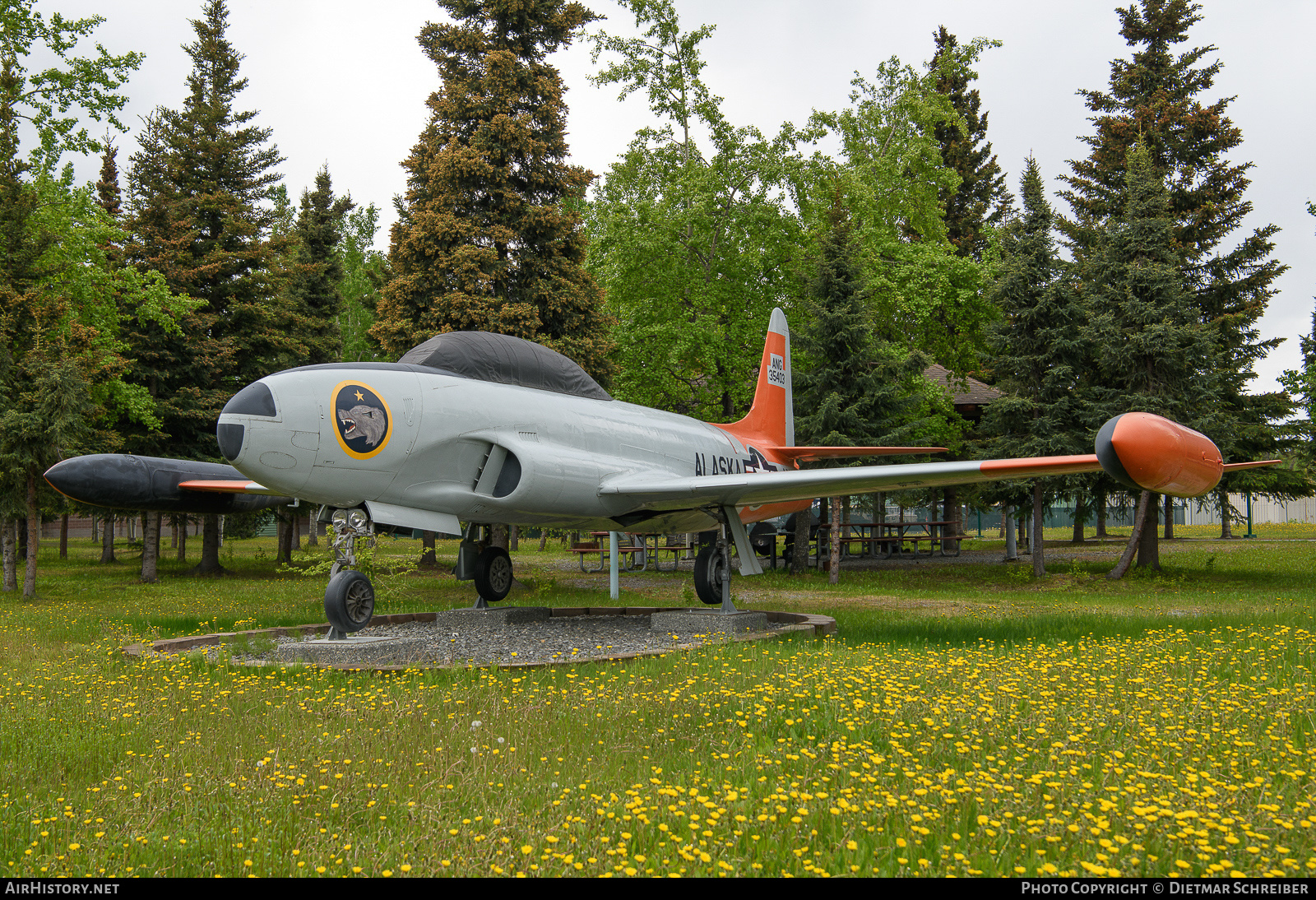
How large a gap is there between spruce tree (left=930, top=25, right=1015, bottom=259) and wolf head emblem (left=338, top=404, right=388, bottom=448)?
122 feet

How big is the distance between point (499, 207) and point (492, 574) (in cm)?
1065

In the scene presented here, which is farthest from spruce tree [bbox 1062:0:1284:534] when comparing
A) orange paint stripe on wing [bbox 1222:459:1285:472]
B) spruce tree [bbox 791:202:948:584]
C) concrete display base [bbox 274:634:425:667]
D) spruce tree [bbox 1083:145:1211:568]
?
concrete display base [bbox 274:634:425:667]

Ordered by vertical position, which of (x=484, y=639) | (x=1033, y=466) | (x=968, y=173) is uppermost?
(x=968, y=173)

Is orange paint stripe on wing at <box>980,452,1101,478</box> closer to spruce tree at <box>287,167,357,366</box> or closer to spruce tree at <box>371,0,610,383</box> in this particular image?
spruce tree at <box>371,0,610,383</box>

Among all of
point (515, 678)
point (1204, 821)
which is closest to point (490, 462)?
point (515, 678)

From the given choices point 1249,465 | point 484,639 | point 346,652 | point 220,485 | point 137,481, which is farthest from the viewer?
point 220,485

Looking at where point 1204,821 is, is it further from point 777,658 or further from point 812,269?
point 812,269

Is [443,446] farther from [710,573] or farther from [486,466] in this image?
[710,573]

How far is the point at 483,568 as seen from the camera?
12039 mm

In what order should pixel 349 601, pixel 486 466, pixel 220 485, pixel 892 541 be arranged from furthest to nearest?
pixel 892 541
pixel 220 485
pixel 486 466
pixel 349 601

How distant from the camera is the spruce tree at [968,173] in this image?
4053cm

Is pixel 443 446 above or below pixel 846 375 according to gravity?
below

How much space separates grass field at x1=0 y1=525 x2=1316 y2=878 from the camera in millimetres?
3287

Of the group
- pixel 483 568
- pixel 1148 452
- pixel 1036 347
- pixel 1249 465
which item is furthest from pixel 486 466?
pixel 1036 347
